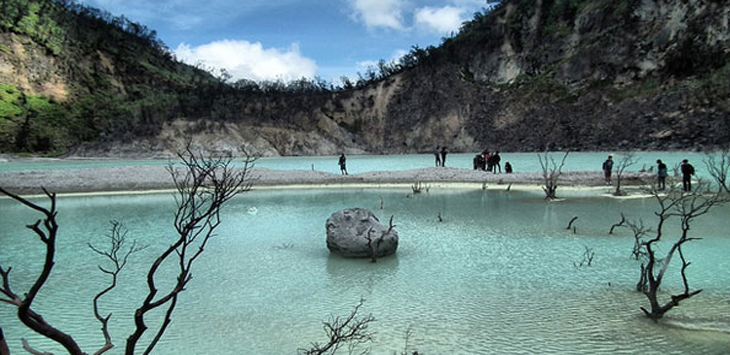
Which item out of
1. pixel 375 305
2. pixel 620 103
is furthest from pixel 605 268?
pixel 620 103

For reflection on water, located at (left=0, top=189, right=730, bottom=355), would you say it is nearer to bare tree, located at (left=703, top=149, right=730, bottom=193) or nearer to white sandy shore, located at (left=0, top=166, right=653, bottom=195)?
bare tree, located at (left=703, top=149, right=730, bottom=193)

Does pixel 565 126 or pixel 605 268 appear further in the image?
pixel 565 126

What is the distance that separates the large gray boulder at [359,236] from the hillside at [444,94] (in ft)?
146

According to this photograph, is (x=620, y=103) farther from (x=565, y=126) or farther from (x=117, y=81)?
(x=117, y=81)

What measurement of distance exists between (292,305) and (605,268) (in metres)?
6.38

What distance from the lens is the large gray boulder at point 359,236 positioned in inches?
444

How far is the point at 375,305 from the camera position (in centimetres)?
818

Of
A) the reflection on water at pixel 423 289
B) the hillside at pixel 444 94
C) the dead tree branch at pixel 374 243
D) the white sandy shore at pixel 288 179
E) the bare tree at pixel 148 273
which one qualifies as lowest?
the reflection on water at pixel 423 289

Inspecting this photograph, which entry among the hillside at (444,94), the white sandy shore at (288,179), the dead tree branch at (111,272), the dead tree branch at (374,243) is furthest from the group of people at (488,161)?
the hillside at (444,94)

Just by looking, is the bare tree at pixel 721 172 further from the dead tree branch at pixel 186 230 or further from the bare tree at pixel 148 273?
the bare tree at pixel 148 273

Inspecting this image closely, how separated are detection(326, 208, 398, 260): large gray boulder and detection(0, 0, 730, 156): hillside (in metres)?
44.4

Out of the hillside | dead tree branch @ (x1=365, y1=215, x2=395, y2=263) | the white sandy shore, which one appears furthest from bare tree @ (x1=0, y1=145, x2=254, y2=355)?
the hillside

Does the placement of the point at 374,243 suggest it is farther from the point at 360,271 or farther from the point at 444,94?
the point at 444,94

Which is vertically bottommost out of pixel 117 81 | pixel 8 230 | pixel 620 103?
pixel 8 230
